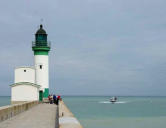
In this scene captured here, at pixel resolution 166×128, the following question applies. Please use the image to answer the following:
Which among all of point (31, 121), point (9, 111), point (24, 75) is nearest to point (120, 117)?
point (24, 75)

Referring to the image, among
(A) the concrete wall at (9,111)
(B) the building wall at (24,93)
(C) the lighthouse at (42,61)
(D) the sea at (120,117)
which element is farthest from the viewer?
(C) the lighthouse at (42,61)

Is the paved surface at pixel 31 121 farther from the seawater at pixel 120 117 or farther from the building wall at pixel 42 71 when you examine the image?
the building wall at pixel 42 71

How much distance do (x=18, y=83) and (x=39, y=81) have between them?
4452mm

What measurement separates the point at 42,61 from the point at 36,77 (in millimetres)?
1875

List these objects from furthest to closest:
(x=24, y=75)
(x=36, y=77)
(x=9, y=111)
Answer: (x=36, y=77) < (x=24, y=75) < (x=9, y=111)

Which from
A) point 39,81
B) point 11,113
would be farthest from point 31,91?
point 11,113

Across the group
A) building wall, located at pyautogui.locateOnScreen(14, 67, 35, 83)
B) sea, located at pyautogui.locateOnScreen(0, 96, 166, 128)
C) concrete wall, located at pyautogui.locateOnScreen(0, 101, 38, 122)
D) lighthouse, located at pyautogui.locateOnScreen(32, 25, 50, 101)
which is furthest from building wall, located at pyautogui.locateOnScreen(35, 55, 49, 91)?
concrete wall, located at pyautogui.locateOnScreen(0, 101, 38, 122)

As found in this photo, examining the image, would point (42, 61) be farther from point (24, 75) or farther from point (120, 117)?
point (120, 117)

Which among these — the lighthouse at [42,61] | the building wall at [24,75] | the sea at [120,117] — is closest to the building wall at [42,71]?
the lighthouse at [42,61]

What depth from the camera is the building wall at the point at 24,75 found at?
33.0m

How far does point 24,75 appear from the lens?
3325cm

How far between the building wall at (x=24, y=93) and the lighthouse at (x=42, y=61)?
331 centimetres

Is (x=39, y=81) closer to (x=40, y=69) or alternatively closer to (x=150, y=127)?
(x=40, y=69)

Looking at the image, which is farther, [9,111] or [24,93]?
[24,93]
